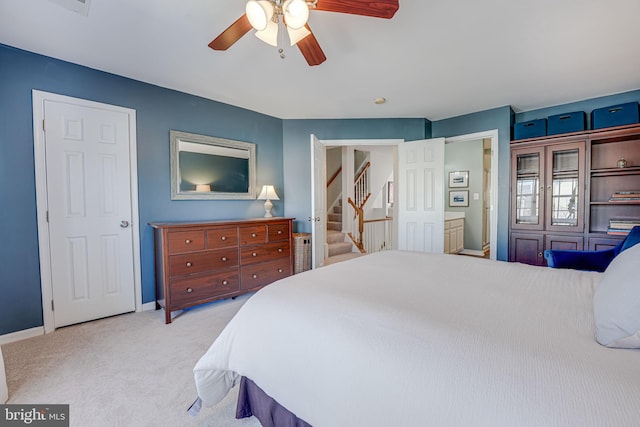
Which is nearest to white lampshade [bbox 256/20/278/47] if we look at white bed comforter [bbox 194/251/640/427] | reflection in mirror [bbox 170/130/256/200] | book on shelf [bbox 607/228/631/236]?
white bed comforter [bbox 194/251/640/427]

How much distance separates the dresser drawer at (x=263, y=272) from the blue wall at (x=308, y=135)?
0.87 m

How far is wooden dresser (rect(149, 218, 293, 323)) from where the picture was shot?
103 inches

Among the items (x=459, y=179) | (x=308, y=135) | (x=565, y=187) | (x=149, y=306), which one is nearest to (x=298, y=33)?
(x=308, y=135)

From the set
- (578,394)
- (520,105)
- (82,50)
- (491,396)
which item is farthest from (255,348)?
(520,105)

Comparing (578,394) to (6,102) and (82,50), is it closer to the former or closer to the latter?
(82,50)

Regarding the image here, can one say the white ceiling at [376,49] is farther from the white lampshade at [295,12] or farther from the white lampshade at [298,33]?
the white lampshade at [295,12]

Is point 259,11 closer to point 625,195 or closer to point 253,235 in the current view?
point 253,235

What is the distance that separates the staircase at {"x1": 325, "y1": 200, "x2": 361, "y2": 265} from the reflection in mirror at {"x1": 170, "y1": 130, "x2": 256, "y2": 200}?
2.19 metres

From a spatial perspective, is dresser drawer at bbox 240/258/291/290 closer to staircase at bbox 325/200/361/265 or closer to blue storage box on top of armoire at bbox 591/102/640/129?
staircase at bbox 325/200/361/265

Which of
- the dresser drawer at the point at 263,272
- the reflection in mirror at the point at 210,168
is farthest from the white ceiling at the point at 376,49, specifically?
the dresser drawer at the point at 263,272

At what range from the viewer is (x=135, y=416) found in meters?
1.46

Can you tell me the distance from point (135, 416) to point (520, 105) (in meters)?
4.89

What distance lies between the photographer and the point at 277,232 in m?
3.39

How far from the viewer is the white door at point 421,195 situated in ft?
12.9
